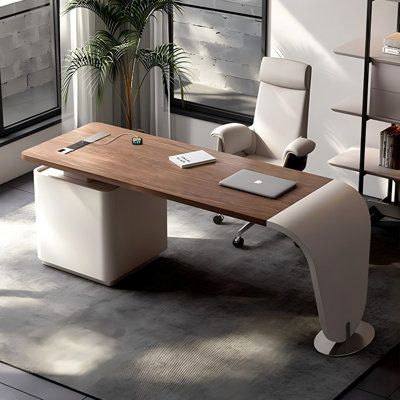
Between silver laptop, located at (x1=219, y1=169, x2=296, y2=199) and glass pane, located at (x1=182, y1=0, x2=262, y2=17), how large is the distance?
2174mm

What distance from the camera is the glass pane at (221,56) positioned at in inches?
310

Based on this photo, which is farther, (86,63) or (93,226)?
(86,63)

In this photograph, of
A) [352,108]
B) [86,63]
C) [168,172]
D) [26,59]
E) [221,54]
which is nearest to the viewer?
[168,172]

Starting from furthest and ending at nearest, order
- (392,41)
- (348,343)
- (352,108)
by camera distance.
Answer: (352,108) → (392,41) → (348,343)

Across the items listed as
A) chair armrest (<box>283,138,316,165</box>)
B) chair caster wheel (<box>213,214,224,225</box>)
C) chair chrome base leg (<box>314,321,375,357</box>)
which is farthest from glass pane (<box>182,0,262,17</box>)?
chair chrome base leg (<box>314,321,375,357</box>)

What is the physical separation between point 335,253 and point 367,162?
1.85 metres

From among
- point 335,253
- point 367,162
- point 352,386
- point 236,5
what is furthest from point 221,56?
point 352,386

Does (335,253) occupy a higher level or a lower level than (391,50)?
lower

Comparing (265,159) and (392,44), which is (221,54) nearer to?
(265,159)

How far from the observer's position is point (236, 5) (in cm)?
780

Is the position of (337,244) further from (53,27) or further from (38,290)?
(53,27)

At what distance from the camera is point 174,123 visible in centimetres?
845

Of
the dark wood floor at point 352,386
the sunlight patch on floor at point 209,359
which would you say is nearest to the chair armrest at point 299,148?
the sunlight patch on floor at point 209,359

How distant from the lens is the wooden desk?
17.2ft
